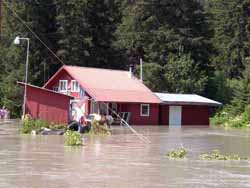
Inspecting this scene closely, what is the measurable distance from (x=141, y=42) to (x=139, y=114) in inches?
794

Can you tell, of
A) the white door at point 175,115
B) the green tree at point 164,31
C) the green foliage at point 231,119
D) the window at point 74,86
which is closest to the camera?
the window at point 74,86

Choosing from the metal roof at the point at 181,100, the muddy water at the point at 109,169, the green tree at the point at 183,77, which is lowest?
the muddy water at the point at 109,169

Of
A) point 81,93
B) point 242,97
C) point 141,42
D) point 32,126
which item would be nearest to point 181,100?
point 242,97

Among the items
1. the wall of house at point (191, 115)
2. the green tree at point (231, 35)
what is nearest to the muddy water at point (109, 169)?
the wall of house at point (191, 115)

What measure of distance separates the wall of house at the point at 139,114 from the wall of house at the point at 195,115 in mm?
3795

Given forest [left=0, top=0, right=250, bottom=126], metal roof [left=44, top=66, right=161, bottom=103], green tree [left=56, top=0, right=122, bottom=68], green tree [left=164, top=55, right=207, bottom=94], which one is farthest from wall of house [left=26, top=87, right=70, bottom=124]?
green tree [left=164, top=55, right=207, bottom=94]

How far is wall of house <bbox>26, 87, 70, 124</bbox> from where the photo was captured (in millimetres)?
42875

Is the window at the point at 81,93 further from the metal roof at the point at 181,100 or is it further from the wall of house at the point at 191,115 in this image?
the wall of house at the point at 191,115

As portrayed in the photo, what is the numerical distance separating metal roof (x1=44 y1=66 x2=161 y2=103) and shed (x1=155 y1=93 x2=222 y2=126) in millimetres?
2432

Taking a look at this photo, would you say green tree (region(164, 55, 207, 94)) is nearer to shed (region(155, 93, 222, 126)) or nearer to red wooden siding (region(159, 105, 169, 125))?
shed (region(155, 93, 222, 126))

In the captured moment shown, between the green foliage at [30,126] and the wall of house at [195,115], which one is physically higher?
the wall of house at [195,115]

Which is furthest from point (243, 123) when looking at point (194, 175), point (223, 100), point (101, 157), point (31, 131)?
point (194, 175)

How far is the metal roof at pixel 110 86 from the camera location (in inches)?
2142

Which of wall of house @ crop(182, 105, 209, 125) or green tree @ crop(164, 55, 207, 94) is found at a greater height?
green tree @ crop(164, 55, 207, 94)
